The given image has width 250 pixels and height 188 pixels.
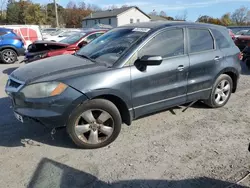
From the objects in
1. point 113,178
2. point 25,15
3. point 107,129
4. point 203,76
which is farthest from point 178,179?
point 25,15

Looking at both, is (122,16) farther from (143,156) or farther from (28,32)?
(143,156)

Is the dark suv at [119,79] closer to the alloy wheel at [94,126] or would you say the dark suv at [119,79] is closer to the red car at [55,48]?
the alloy wheel at [94,126]

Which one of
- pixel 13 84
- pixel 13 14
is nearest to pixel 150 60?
pixel 13 84

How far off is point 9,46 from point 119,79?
379 inches

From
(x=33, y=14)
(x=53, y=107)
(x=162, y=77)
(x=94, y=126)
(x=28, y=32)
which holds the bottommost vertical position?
(x=94, y=126)

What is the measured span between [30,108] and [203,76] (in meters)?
2.98

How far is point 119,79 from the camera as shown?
3.49 meters

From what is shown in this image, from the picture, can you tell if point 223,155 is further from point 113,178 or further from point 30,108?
point 30,108

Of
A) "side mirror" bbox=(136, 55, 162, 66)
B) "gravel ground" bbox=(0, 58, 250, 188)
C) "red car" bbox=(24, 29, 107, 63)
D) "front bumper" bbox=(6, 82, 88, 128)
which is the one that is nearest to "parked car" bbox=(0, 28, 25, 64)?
"red car" bbox=(24, 29, 107, 63)

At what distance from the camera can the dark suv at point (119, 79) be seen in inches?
126

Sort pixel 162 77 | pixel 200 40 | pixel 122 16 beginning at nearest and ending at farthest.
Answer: pixel 162 77 < pixel 200 40 < pixel 122 16

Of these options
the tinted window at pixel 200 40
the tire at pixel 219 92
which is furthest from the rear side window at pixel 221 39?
the tire at pixel 219 92

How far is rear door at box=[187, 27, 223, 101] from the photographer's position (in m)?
4.31

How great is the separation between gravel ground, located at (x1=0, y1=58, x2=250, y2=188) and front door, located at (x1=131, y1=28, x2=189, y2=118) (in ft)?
1.53
